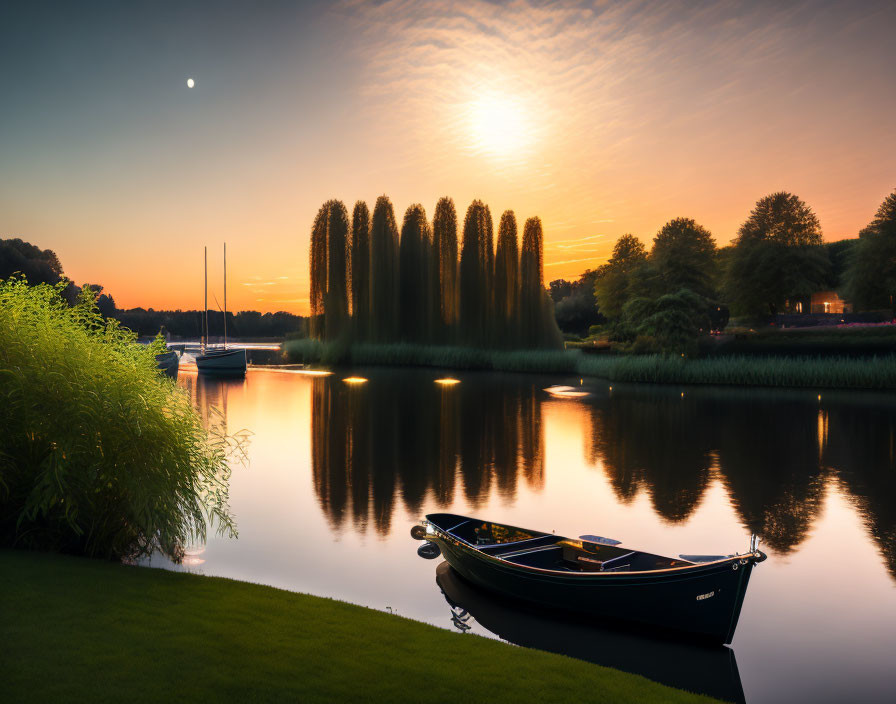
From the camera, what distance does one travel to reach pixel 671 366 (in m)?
42.1

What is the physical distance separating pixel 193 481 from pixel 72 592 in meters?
2.41

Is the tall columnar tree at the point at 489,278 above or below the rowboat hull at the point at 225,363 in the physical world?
above

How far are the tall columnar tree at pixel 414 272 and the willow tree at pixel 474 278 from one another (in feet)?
13.3

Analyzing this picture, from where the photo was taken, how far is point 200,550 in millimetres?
10594

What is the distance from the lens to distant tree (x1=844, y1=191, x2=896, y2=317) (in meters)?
56.3

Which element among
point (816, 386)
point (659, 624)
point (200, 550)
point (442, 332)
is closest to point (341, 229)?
point (442, 332)

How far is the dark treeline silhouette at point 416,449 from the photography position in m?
14.2

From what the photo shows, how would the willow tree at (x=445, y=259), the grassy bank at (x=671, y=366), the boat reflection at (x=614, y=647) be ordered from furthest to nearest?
the willow tree at (x=445, y=259)
the grassy bank at (x=671, y=366)
the boat reflection at (x=614, y=647)

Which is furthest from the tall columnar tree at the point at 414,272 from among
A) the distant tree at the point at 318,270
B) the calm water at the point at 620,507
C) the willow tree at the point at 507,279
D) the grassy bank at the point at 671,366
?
the calm water at the point at 620,507

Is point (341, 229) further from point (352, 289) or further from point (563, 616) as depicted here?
point (563, 616)

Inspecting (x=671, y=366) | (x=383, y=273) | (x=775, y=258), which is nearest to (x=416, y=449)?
(x=671, y=366)

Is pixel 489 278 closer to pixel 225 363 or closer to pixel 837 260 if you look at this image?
pixel 225 363

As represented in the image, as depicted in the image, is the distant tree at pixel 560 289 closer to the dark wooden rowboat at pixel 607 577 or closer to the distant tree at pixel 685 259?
the distant tree at pixel 685 259

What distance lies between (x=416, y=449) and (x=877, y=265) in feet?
180
